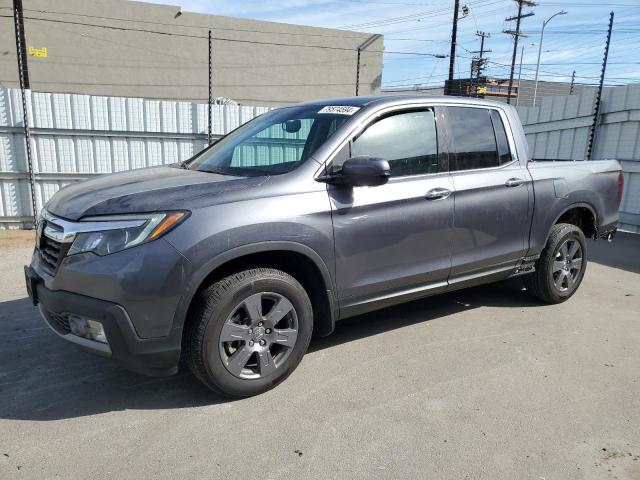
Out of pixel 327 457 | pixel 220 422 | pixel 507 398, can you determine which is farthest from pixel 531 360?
pixel 220 422

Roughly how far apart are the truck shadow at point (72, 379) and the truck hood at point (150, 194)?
1115 millimetres

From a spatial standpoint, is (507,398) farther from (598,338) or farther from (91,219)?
(91,219)

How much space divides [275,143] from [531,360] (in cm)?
252

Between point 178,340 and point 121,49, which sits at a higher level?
point 121,49

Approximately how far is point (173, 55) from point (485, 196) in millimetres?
26183

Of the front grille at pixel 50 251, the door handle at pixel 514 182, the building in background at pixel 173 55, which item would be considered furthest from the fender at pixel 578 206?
the building in background at pixel 173 55

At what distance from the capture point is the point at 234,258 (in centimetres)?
285

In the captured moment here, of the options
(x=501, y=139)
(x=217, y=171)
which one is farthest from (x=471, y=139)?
(x=217, y=171)

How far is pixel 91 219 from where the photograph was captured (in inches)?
108

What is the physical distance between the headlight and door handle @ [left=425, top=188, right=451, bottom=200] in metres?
1.78

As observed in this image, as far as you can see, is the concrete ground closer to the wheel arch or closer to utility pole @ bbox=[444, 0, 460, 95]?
the wheel arch

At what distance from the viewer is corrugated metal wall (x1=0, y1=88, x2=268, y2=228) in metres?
7.89

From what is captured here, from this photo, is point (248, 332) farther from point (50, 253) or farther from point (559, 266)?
point (559, 266)

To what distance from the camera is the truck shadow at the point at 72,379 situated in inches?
117
